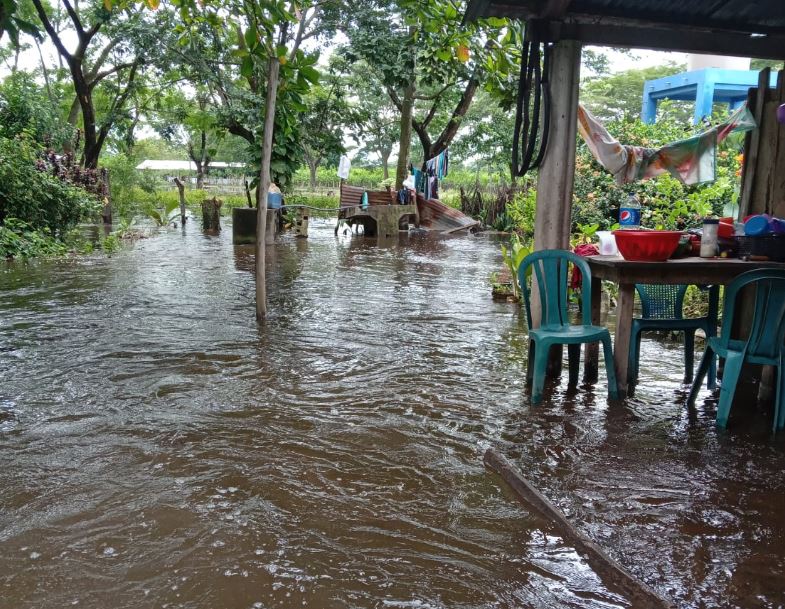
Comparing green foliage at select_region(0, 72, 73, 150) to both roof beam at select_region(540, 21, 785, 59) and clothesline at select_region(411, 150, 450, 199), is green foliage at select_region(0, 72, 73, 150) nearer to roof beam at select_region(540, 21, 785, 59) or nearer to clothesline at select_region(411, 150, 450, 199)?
clothesline at select_region(411, 150, 450, 199)

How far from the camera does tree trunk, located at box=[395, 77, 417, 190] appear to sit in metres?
22.4

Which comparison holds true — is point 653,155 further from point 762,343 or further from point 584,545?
point 584,545

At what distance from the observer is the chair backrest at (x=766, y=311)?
4266 millimetres

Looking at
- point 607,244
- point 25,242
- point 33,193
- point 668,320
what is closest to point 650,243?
point 607,244

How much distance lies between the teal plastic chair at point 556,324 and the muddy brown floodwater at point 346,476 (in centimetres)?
23

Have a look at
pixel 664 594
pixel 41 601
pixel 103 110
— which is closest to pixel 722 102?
pixel 664 594

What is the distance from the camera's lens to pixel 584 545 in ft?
9.49

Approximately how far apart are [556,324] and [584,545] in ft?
8.23

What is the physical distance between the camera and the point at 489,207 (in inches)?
1011

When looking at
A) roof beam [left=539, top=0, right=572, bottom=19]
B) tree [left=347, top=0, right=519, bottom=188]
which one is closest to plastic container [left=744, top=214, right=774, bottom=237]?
roof beam [left=539, top=0, right=572, bottom=19]

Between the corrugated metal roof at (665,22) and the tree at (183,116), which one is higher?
the tree at (183,116)

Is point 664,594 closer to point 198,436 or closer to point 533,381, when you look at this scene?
point 533,381

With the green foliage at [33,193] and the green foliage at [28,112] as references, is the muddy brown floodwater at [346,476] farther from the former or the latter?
the green foliage at [28,112]

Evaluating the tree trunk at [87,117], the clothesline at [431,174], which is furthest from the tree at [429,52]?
the tree trunk at [87,117]
